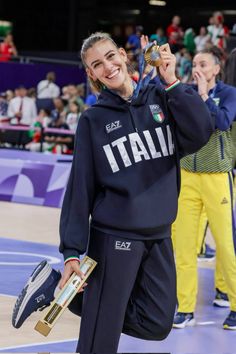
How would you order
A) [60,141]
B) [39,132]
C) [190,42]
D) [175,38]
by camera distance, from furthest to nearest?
[175,38] → [190,42] → [39,132] → [60,141]

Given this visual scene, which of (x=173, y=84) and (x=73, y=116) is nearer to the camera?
(x=173, y=84)

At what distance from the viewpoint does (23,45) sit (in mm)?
36875

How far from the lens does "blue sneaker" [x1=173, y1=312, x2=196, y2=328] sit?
23.9 ft

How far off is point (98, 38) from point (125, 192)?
0.81m

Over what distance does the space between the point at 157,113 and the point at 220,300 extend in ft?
12.4

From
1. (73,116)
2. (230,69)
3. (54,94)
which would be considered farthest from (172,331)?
(54,94)

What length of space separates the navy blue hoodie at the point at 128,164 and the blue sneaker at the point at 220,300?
3.55 m

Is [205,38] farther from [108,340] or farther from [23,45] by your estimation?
[108,340]

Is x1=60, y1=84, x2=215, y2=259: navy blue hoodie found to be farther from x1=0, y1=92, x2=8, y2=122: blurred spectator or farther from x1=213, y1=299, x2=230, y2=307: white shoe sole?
x1=0, y1=92, x2=8, y2=122: blurred spectator

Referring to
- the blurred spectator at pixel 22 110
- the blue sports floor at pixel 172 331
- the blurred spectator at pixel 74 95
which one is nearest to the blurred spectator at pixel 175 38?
the blurred spectator at pixel 74 95

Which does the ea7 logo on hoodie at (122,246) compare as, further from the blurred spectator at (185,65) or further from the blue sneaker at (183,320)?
the blurred spectator at (185,65)

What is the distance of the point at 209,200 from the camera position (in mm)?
7129

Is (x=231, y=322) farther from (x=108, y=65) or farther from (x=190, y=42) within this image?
(x=190, y=42)

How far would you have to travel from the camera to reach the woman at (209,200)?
281 inches
